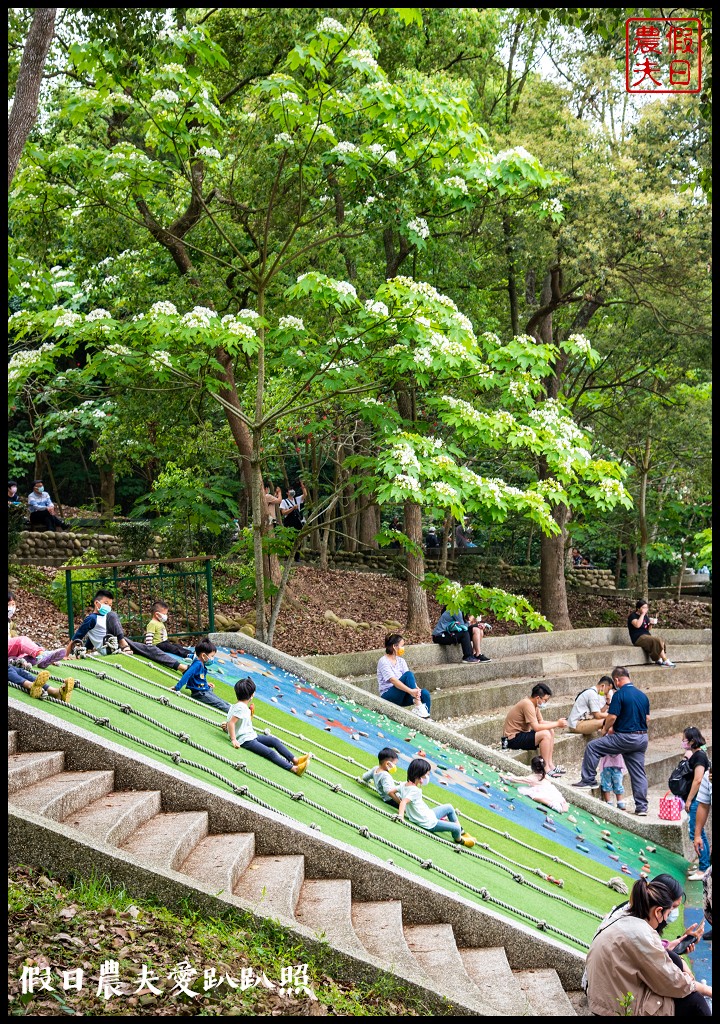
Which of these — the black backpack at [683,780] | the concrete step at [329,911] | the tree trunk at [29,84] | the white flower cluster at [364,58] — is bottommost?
the black backpack at [683,780]

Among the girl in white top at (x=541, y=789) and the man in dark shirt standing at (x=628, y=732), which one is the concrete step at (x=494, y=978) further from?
the man in dark shirt standing at (x=628, y=732)

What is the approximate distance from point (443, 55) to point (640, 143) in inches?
137

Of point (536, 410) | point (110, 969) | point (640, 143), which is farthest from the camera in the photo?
point (640, 143)

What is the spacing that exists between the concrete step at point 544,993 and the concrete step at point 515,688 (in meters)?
7.17

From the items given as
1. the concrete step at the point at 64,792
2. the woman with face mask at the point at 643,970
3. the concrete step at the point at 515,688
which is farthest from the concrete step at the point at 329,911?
the concrete step at the point at 515,688

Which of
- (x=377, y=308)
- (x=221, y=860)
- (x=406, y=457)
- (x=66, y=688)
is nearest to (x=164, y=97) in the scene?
(x=377, y=308)

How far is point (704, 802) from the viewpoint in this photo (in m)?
9.89

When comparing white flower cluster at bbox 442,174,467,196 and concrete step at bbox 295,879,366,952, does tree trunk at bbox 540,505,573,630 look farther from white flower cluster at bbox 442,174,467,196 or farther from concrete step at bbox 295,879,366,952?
concrete step at bbox 295,879,366,952

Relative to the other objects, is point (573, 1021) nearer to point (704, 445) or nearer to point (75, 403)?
point (704, 445)

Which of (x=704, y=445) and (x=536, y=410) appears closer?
(x=536, y=410)

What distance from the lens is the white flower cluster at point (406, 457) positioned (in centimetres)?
1200

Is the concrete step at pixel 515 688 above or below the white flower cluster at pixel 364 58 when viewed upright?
below

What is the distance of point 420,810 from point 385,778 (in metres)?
0.42

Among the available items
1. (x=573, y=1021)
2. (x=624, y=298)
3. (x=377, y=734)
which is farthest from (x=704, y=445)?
(x=573, y=1021)
